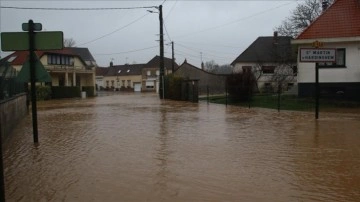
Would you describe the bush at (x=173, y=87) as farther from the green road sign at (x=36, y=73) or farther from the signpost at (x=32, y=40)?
the signpost at (x=32, y=40)

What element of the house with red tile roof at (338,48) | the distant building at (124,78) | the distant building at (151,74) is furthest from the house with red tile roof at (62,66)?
the house with red tile roof at (338,48)

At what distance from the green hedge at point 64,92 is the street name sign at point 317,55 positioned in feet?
142

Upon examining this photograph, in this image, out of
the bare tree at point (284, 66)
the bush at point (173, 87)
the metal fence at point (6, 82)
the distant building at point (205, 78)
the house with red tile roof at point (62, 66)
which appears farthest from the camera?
the distant building at point (205, 78)

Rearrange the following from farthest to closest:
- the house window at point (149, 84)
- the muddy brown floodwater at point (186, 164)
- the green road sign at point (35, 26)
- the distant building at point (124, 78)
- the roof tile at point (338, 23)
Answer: the distant building at point (124, 78) → the house window at point (149, 84) → the roof tile at point (338, 23) → the green road sign at point (35, 26) → the muddy brown floodwater at point (186, 164)

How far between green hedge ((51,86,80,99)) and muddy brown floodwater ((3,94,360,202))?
138 feet

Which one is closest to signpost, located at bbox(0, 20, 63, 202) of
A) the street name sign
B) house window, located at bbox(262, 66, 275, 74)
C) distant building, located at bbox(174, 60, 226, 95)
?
the street name sign

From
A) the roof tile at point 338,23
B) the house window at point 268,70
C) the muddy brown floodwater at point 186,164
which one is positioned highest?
the roof tile at point 338,23

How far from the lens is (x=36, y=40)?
36.6 feet

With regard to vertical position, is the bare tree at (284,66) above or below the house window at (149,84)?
above

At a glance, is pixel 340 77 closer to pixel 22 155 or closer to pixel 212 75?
pixel 22 155

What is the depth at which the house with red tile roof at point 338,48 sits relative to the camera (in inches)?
1026

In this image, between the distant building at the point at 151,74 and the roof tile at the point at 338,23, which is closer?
the roof tile at the point at 338,23

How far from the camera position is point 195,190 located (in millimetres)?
6559

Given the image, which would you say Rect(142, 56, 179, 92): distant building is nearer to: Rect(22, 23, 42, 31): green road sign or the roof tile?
the roof tile
